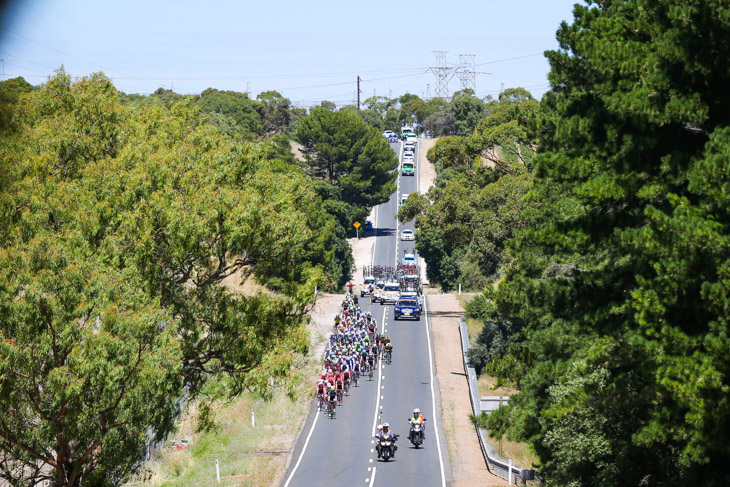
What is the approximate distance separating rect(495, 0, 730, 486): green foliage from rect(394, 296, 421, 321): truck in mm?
37220

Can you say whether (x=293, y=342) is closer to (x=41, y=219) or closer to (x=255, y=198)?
(x=255, y=198)

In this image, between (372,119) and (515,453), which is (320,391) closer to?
(515,453)

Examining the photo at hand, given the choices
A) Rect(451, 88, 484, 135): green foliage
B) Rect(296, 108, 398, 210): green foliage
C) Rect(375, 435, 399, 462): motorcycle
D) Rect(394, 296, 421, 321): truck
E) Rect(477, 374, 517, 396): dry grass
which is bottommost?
Rect(375, 435, 399, 462): motorcycle

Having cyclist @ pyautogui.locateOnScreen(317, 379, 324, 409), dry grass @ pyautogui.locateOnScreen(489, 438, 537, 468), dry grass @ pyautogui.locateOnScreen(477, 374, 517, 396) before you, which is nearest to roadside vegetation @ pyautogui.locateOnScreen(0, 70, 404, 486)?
cyclist @ pyautogui.locateOnScreen(317, 379, 324, 409)

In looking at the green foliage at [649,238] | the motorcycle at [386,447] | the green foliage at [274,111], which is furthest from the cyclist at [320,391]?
the green foliage at [274,111]

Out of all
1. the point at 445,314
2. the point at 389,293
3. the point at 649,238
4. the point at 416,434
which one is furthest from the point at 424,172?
the point at 649,238

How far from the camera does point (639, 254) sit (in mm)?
13359

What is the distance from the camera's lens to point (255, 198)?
23766mm

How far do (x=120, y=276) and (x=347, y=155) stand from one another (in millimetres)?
75998

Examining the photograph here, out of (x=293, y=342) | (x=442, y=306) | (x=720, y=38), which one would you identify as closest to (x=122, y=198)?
(x=293, y=342)

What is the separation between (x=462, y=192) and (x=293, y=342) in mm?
30551

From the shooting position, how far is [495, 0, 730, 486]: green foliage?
11.6 m

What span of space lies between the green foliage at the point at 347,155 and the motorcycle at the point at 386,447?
205 feet

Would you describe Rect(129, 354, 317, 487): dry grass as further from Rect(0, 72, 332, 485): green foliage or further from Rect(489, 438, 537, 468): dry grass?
Rect(489, 438, 537, 468): dry grass
